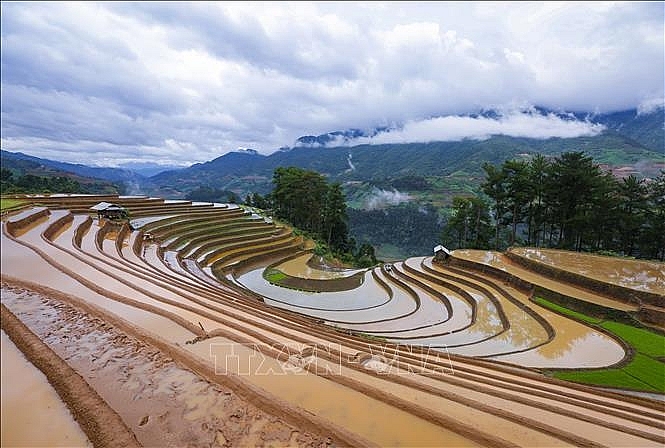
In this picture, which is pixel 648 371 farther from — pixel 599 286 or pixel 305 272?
pixel 305 272

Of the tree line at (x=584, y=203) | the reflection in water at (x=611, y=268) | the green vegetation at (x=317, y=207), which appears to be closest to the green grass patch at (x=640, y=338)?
the reflection in water at (x=611, y=268)

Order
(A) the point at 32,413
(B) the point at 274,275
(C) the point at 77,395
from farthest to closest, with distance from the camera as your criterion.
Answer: (B) the point at 274,275, (C) the point at 77,395, (A) the point at 32,413

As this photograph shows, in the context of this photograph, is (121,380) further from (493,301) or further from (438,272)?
(438,272)

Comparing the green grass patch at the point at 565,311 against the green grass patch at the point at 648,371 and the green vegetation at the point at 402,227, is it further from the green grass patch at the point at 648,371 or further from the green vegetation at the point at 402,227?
the green vegetation at the point at 402,227

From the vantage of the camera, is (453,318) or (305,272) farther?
(305,272)

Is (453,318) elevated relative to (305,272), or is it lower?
elevated

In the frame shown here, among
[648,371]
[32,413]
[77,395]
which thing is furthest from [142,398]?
[648,371]

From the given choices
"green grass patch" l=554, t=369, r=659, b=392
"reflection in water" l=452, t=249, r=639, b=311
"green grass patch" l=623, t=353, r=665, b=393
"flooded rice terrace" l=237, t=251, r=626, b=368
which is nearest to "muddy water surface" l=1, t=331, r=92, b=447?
"flooded rice terrace" l=237, t=251, r=626, b=368
